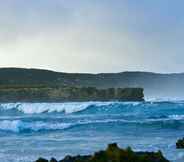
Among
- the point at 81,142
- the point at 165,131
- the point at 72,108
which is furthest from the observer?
the point at 72,108

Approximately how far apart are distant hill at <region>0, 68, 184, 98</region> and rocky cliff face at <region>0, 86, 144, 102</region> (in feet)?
48.8

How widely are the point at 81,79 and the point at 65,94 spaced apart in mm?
31304

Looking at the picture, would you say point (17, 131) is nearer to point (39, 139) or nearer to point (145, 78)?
point (39, 139)

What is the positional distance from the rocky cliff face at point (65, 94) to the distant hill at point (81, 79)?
48.8ft

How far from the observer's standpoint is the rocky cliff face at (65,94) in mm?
Answer: 97438

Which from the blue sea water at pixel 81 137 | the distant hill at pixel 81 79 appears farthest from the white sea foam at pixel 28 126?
the distant hill at pixel 81 79

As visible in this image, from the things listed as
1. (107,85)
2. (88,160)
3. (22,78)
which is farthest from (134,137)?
(107,85)

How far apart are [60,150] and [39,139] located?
21.3 ft

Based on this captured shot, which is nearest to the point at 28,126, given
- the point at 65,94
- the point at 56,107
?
the point at 56,107

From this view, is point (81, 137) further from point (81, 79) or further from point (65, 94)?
point (81, 79)

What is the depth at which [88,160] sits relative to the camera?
61.6 feet

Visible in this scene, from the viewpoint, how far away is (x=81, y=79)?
134 m

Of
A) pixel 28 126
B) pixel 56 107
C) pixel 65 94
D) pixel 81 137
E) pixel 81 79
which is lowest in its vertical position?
pixel 81 137

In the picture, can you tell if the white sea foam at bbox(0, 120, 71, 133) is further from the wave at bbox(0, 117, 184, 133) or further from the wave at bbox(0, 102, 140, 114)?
the wave at bbox(0, 102, 140, 114)
